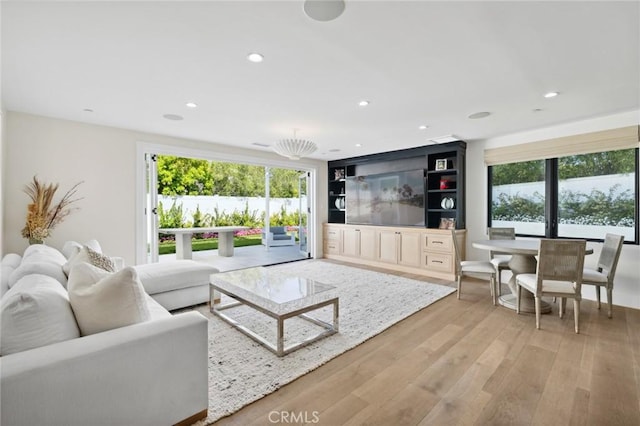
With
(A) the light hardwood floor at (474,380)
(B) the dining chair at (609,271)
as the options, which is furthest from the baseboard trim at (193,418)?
(B) the dining chair at (609,271)

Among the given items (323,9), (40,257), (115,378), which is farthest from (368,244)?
(115,378)

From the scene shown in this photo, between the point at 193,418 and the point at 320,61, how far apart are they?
2490 millimetres

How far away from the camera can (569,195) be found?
4.00 meters

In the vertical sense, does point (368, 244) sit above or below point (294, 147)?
below

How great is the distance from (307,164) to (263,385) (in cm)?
516

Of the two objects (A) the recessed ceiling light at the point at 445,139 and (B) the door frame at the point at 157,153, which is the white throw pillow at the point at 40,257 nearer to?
(B) the door frame at the point at 157,153

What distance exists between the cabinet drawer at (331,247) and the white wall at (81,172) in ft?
12.5

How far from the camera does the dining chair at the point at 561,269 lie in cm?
271

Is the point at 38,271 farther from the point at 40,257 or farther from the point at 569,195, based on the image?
the point at 569,195

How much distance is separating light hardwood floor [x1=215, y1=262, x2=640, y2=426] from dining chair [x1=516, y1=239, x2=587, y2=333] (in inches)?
13.9

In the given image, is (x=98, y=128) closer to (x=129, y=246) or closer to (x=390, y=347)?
(x=129, y=246)

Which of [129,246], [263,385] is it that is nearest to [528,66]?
[263,385]

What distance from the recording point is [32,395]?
109 cm

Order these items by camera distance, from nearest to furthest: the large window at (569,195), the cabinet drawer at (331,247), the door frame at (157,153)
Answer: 1. the large window at (569,195)
2. the door frame at (157,153)
3. the cabinet drawer at (331,247)
